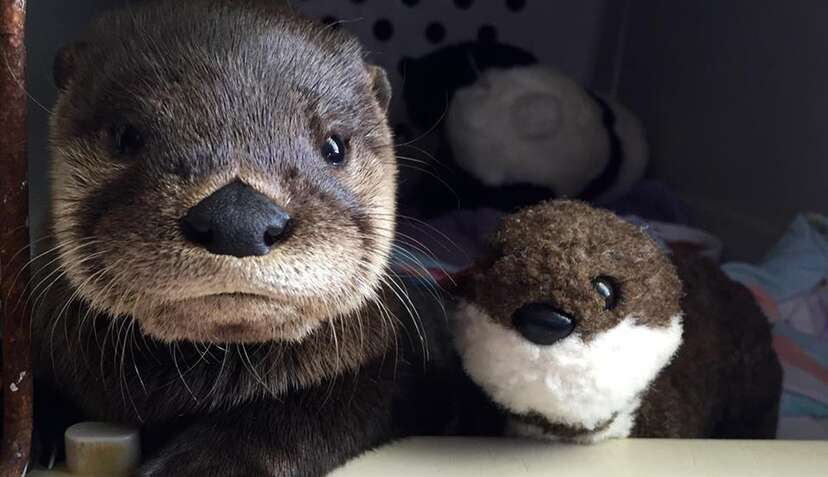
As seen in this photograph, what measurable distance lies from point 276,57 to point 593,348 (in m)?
0.34

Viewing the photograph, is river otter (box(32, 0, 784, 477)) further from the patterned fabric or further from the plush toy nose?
the patterned fabric

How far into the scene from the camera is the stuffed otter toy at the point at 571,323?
71cm

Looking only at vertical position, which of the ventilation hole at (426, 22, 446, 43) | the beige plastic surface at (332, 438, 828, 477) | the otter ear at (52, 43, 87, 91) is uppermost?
the otter ear at (52, 43, 87, 91)

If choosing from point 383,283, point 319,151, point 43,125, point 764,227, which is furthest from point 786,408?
point 43,125

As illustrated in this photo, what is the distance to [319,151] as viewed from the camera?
714 mm

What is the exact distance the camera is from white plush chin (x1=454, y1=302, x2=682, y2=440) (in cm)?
72

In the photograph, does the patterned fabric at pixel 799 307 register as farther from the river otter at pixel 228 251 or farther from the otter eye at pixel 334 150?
the otter eye at pixel 334 150

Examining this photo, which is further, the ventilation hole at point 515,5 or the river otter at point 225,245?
the ventilation hole at point 515,5

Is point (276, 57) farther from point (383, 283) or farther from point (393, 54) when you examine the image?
point (393, 54)

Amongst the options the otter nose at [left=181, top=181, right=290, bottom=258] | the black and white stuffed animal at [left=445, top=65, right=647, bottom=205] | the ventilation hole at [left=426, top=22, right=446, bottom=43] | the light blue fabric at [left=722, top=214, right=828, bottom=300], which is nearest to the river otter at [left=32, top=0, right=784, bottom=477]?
the otter nose at [left=181, top=181, right=290, bottom=258]

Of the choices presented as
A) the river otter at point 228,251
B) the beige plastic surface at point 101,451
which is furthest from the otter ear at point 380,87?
the beige plastic surface at point 101,451

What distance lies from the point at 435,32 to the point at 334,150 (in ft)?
3.81

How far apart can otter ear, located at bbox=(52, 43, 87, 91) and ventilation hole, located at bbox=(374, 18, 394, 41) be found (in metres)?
1.03

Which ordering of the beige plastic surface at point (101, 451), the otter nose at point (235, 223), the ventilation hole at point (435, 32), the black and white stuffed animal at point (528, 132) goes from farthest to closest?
1. the ventilation hole at point (435, 32)
2. the black and white stuffed animal at point (528, 132)
3. the beige plastic surface at point (101, 451)
4. the otter nose at point (235, 223)
